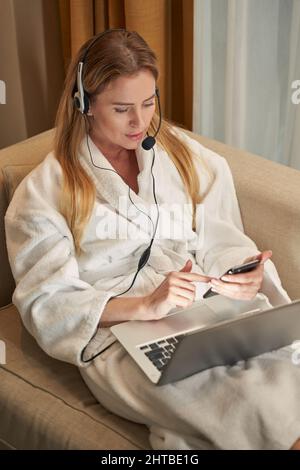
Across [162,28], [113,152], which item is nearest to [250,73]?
[162,28]

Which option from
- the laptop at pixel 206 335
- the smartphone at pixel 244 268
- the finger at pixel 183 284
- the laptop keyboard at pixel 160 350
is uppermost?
the smartphone at pixel 244 268

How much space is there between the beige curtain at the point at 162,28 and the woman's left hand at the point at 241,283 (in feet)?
2.97

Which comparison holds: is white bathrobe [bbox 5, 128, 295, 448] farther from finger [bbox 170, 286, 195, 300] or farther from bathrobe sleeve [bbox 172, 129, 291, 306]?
finger [bbox 170, 286, 195, 300]

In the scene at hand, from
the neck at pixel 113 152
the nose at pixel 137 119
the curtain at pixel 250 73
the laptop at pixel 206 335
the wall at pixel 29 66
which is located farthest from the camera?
the wall at pixel 29 66

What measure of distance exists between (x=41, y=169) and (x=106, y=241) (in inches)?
8.5

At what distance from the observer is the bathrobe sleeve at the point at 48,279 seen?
65.9 inches

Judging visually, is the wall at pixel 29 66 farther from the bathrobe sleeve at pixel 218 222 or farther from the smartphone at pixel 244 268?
the smartphone at pixel 244 268

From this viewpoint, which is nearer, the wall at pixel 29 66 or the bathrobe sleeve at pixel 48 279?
the bathrobe sleeve at pixel 48 279

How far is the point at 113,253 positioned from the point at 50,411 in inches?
15.3

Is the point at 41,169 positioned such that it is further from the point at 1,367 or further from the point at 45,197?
the point at 1,367

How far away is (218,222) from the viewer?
75.8 inches

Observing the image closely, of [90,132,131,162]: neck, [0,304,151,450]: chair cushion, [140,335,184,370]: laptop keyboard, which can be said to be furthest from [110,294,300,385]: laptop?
[90,132,131,162]: neck

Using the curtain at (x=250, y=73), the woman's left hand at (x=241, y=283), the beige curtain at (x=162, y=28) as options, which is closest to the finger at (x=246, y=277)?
the woman's left hand at (x=241, y=283)
